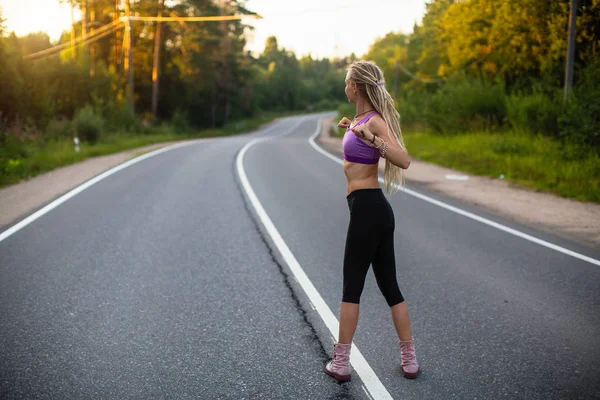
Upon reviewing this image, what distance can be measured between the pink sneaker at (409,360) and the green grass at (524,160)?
8.25 meters

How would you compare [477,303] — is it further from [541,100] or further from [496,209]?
[541,100]

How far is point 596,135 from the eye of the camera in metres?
13.4

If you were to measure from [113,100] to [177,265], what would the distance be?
28940mm

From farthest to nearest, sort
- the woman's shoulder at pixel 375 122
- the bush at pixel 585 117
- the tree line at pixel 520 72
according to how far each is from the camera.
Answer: the tree line at pixel 520 72 → the bush at pixel 585 117 → the woman's shoulder at pixel 375 122

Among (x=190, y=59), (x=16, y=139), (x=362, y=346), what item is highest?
(x=190, y=59)

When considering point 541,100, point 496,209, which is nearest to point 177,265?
point 496,209

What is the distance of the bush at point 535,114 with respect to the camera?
16.5m

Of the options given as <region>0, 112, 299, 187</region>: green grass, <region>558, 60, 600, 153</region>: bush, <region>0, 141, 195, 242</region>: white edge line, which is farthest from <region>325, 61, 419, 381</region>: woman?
<region>558, 60, 600, 153</region>: bush

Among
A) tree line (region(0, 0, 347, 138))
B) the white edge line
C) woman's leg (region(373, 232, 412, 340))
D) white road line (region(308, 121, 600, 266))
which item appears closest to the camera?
woman's leg (region(373, 232, 412, 340))

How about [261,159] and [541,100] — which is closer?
[541,100]

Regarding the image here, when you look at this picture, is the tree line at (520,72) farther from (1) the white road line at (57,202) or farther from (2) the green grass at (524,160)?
(1) the white road line at (57,202)

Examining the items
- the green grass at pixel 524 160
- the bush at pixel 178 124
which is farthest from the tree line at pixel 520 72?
the bush at pixel 178 124

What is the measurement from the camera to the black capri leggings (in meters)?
3.46

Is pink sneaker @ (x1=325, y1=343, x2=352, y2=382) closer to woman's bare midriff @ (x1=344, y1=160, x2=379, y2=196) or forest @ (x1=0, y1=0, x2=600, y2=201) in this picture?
woman's bare midriff @ (x1=344, y1=160, x2=379, y2=196)
